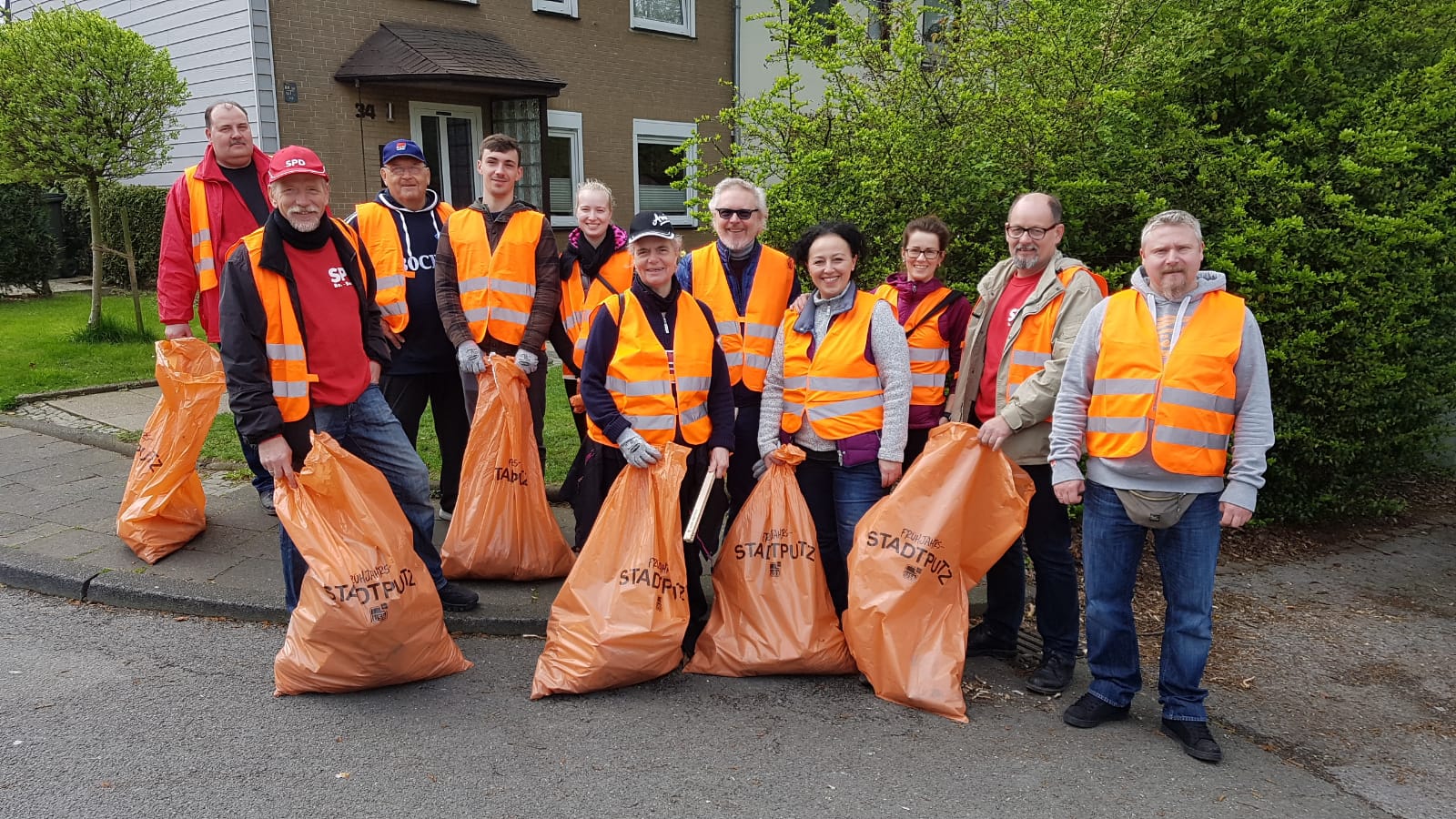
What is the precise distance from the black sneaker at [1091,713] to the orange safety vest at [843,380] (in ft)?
3.93

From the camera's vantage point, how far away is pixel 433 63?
35.2 feet

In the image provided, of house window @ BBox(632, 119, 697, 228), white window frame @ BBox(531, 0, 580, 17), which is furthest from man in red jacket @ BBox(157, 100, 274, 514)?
house window @ BBox(632, 119, 697, 228)

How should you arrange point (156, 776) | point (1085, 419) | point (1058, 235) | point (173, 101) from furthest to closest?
point (173, 101) < point (1058, 235) < point (1085, 419) < point (156, 776)

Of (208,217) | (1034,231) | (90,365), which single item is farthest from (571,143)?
(1034,231)

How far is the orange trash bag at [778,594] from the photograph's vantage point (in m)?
3.61

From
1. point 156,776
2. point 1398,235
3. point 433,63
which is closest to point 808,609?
point 156,776

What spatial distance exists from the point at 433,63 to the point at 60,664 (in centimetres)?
859

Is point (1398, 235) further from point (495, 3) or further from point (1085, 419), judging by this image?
point (495, 3)

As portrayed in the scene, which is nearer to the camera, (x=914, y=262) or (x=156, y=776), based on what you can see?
(x=156, y=776)

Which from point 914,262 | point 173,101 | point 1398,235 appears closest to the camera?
point 914,262

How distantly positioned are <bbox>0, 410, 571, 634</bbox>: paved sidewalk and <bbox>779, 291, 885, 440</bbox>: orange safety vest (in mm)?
1492

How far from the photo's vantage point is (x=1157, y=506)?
9.97 feet

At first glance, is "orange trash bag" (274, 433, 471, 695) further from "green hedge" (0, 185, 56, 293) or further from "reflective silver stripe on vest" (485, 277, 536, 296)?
"green hedge" (0, 185, 56, 293)

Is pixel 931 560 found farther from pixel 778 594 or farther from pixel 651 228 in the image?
pixel 651 228
